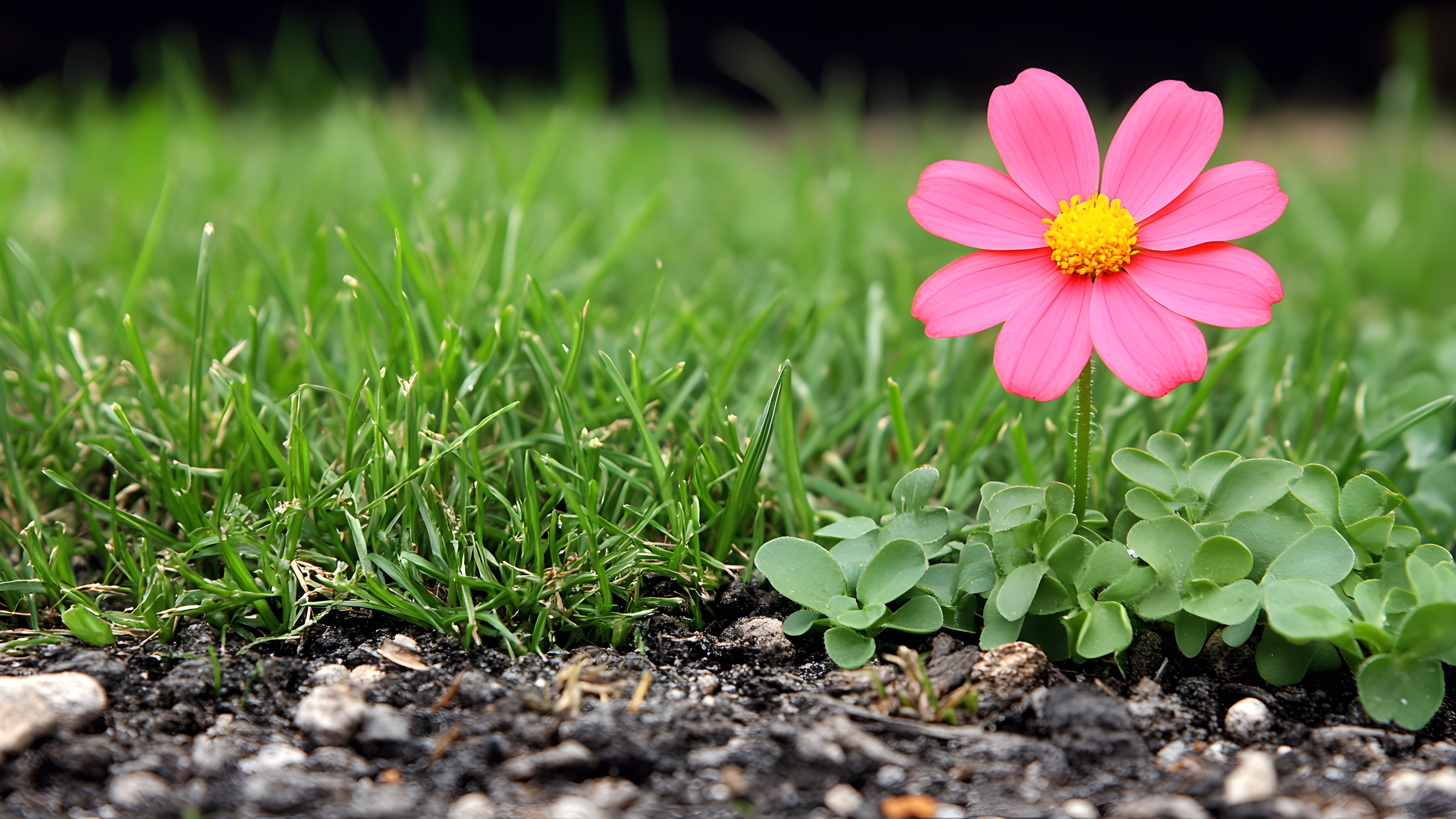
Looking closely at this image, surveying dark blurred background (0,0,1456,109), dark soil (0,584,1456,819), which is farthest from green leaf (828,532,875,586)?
dark blurred background (0,0,1456,109)

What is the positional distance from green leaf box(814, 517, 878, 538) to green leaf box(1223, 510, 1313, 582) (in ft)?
1.46

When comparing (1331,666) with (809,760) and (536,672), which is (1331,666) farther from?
(536,672)

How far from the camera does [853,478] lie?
5.73 ft

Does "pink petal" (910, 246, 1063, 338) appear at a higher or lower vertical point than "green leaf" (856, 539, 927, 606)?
higher

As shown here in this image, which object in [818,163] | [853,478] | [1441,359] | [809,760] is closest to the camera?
[809,760]

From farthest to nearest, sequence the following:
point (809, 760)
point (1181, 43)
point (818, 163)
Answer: point (1181, 43)
point (818, 163)
point (809, 760)

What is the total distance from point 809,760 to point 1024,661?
1.03 feet

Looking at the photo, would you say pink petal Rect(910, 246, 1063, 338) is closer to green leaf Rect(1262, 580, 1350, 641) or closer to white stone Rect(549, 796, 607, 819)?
green leaf Rect(1262, 580, 1350, 641)

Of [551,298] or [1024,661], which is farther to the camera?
[551,298]

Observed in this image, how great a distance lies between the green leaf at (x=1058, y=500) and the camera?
1252 millimetres

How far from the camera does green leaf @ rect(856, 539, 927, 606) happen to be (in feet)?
4.19

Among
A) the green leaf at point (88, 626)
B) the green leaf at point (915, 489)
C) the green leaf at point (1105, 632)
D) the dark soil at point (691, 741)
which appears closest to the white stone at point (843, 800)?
the dark soil at point (691, 741)

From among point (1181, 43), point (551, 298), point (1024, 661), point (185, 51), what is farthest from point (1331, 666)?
point (185, 51)

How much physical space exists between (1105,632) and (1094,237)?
0.46 m
